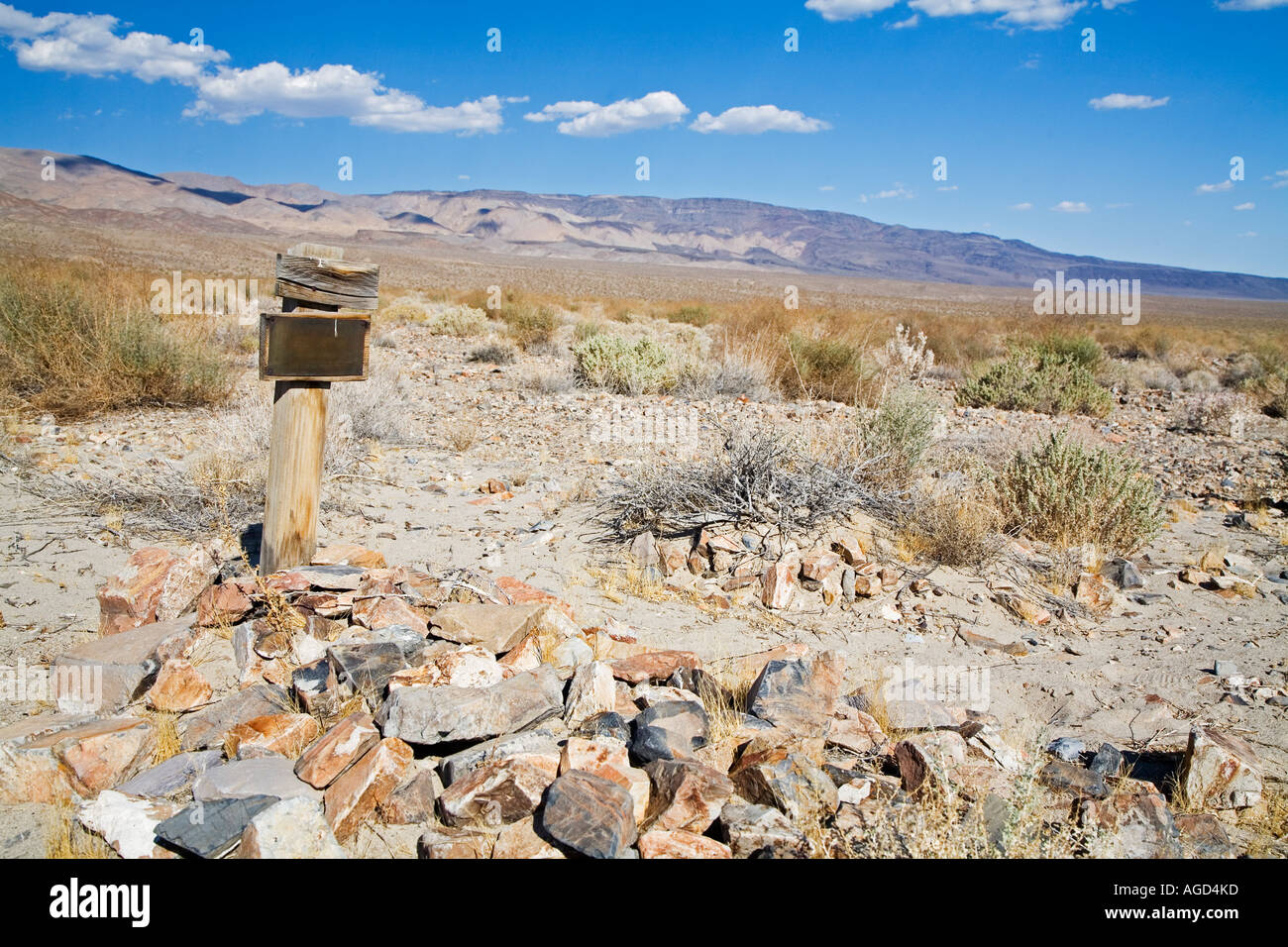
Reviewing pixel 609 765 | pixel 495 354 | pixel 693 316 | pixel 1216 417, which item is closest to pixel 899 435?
pixel 609 765

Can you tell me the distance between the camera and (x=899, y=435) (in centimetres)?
627

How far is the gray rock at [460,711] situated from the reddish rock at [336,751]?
0.08 meters

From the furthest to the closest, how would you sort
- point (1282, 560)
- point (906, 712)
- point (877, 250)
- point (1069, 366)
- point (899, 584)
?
point (877, 250) → point (1069, 366) → point (1282, 560) → point (899, 584) → point (906, 712)

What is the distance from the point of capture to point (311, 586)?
12.4 feet

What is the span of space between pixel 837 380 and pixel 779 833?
9.01m

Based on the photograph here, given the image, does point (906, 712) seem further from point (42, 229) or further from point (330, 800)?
point (42, 229)

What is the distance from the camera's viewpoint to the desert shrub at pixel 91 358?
7996mm

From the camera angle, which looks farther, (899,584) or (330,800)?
(899,584)

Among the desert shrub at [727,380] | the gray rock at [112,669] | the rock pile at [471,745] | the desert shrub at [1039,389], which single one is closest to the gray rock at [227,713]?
the rock pile at [471,745]

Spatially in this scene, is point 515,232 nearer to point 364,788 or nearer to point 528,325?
point 528,325

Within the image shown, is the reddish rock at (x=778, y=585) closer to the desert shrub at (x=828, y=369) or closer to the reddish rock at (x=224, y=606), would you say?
the reddish rock at (x=224, y=606)

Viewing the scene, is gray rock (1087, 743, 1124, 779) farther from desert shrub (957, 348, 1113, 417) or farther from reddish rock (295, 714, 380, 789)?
desert shrub (957, 348, 1113, 417)

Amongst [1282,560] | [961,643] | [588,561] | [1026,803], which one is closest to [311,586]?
[588,561]

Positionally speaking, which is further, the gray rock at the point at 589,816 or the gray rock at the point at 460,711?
the gray rock at the point at 460,711
